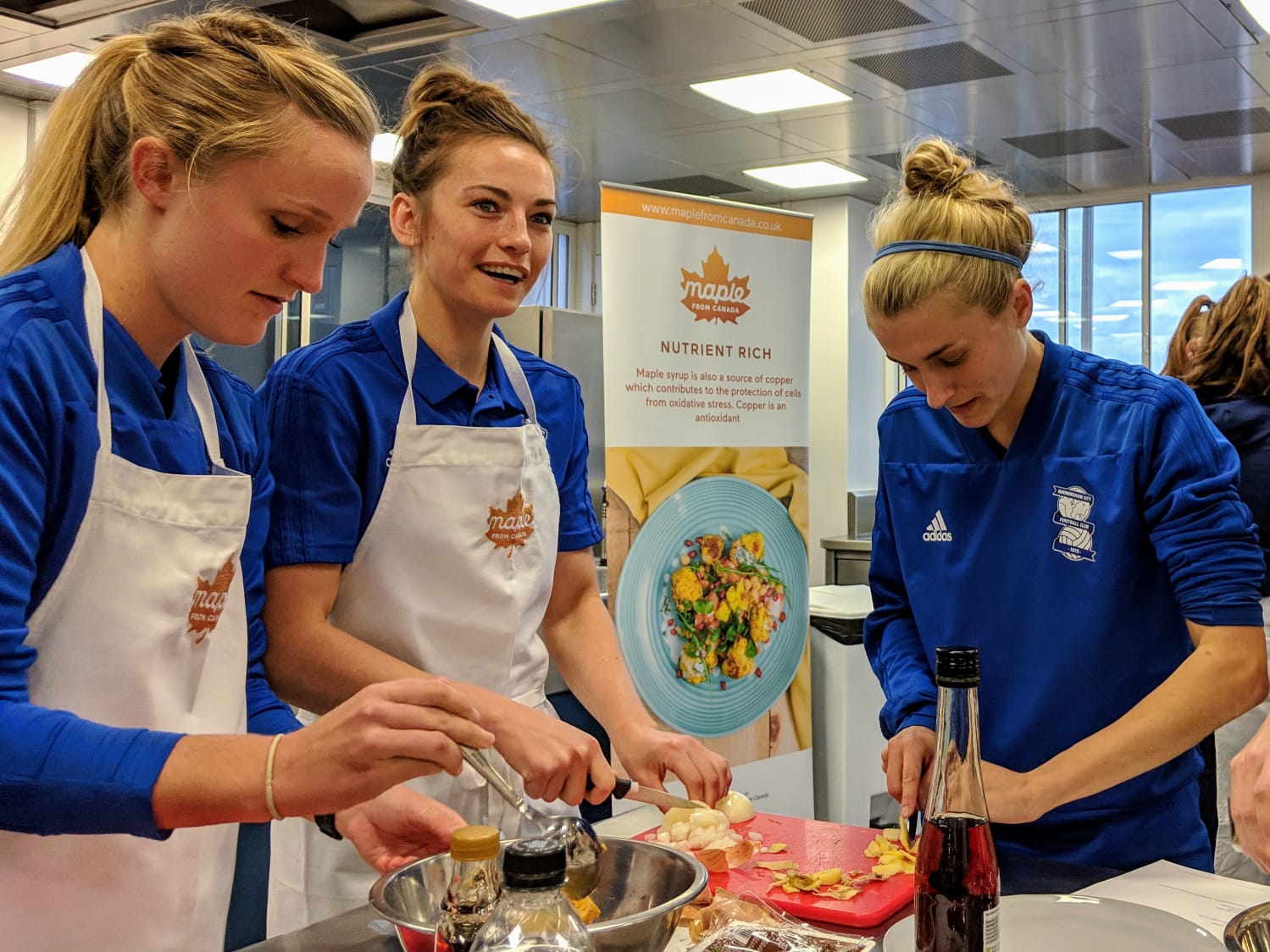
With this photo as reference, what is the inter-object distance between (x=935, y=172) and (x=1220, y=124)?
5.06 meters

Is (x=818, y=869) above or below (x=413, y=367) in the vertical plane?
below

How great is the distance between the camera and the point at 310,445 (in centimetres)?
162

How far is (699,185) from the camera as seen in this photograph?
299 inches

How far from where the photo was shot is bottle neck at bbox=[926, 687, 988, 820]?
104cm

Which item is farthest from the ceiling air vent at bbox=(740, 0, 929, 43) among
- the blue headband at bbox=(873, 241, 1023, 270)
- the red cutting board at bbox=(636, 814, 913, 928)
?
the red cutting board at bbox=(636, 814, 913, 928)

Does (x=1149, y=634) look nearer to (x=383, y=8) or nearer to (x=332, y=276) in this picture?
(x=383, y=8)

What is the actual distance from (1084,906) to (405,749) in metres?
0.70

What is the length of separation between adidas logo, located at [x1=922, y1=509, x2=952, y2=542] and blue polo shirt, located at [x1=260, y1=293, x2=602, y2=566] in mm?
637

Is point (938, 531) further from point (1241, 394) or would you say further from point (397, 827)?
point (1241, 394)

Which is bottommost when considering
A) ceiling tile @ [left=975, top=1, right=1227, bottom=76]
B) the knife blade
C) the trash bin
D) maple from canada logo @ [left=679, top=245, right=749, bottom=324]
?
the trash bin

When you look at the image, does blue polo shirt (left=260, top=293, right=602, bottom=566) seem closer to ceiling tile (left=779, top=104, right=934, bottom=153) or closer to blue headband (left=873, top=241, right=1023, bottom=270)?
blue headband (left=873, top=241, right=1023, bottom=270)

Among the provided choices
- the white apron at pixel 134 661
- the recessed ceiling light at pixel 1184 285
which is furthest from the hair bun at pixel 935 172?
the recessed ceiling light at pixel 1184 285

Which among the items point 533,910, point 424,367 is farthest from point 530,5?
point 533,910

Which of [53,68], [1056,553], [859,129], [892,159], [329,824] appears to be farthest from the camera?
[892,159]
